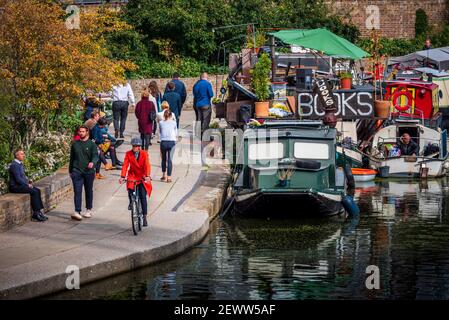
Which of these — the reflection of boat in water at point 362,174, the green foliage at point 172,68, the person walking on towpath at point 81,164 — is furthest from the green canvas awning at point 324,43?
the person walking on towpath at point 81,164

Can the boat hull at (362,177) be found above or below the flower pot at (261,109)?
below

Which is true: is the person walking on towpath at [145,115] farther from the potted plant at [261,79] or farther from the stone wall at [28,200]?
the stone wall at [28,200]

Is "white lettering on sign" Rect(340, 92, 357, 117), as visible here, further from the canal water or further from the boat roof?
the boat roof

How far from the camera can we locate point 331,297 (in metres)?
16.3

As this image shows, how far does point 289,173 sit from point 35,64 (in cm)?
643

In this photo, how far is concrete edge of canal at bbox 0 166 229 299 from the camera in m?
15.6

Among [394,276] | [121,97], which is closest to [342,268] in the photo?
[394,276]

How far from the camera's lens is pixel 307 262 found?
19.0m

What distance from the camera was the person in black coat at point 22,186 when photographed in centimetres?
2033

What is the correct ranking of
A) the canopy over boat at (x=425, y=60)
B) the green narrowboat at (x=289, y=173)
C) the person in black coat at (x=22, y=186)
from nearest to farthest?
1. the person in black coat at (x=22, y=186)
2. the green narrowboat at (x=289, y=173)
3. the canopy over boat at (x=425, y=60)

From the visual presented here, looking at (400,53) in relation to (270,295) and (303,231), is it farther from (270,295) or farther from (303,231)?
(270,295)

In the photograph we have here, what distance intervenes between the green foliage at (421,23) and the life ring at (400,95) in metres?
17.8

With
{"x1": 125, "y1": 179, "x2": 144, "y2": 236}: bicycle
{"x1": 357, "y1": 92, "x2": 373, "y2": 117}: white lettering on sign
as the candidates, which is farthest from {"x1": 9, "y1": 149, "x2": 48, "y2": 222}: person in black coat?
{"x1": 357, "y1": 92, "x2": 373, "y2": 117}: white lettering on sign

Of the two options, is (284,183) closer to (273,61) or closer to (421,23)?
(273,61)
